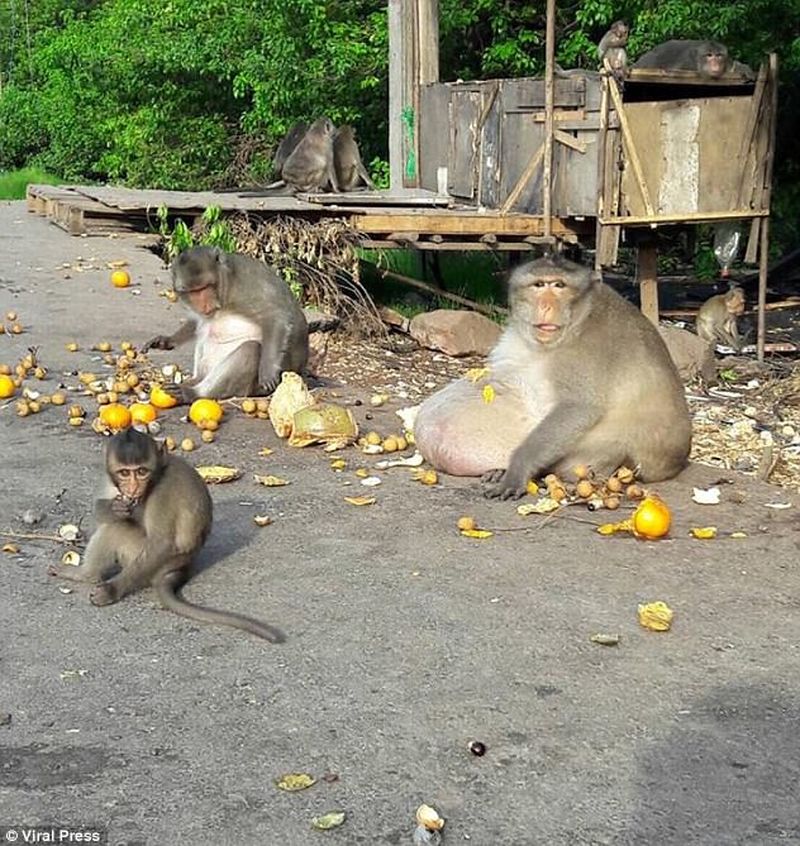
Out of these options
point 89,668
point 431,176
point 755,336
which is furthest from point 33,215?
point 89,668

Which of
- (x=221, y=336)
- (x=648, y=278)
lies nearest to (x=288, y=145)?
(x=648, y=278)

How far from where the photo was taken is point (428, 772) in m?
3.58

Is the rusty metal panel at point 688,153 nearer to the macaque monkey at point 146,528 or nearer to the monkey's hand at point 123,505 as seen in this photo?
the macaque monkey at point 146,528

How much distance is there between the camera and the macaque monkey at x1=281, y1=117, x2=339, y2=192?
15531 millimetres

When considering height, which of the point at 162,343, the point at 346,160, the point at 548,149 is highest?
the point at 548,149

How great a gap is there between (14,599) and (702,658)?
7.74 ft

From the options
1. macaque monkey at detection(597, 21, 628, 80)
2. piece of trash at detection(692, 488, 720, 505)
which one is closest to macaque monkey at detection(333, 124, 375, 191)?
macaque monkey at detection(597, 21, 628, 80)

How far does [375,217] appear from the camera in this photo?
12.0m

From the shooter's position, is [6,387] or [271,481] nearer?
[271,481]

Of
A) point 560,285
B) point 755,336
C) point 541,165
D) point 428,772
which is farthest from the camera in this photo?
point 755,336

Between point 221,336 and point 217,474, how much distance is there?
Answer: 5.75 feet

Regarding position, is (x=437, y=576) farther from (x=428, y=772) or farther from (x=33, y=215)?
(x=33, y=215)

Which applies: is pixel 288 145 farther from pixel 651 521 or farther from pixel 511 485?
pixel 651 521

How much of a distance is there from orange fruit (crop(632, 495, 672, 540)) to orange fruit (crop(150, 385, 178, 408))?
3.10m
